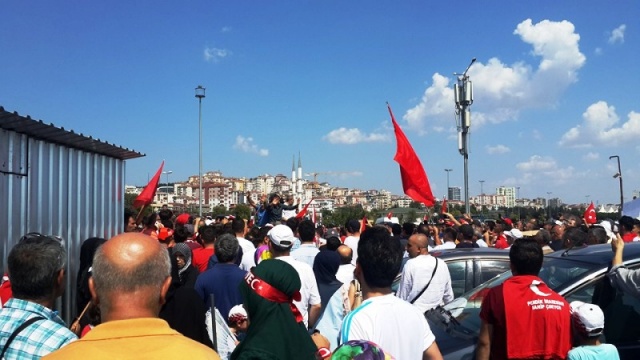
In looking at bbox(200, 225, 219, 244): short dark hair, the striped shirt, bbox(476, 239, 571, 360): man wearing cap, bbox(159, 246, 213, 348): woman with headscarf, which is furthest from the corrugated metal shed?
bbox(476, 239, 571, 360): man wearing cap

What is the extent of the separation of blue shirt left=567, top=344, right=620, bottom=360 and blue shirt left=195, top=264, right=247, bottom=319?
281 cm

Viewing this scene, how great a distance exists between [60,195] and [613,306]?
5.89m

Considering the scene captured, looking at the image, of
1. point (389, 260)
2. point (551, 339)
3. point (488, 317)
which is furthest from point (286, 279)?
point (551, 339)

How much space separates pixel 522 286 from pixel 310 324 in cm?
210

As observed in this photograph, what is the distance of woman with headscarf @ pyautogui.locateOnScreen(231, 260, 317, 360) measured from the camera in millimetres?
2463

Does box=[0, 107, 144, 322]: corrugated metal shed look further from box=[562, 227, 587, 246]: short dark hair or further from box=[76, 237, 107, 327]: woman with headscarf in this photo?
box=[562, 227, 587, 246]: short dark hair

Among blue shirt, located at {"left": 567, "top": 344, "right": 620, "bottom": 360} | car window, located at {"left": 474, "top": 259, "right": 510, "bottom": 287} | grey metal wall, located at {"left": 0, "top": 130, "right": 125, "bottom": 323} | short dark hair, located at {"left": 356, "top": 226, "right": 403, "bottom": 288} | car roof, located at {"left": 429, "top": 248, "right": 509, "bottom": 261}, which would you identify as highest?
grey metal wall, located at {"left": 0, "top": 130, "right": 125, "bottom": 323}

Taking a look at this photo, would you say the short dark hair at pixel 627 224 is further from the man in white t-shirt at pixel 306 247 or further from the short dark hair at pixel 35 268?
the short dark hair at pixel 35 268

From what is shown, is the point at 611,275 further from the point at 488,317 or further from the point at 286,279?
the point at 286,279

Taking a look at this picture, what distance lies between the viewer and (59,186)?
6578 millimetres

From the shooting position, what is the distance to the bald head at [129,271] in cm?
185

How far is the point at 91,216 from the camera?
7.57m

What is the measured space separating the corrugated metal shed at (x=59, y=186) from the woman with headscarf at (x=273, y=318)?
3646 mm

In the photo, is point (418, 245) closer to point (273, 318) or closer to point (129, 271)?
point (273, 318)
